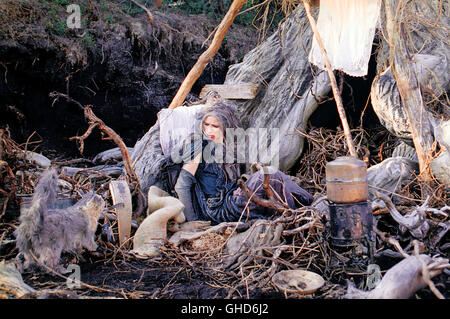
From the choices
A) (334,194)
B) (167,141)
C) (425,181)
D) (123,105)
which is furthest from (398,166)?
(123,105)

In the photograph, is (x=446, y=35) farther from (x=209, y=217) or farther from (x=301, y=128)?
(x=209, y=217)

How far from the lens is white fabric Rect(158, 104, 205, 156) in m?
4.30

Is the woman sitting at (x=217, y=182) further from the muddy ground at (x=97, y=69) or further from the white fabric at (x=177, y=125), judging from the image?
the muddy ground at (x=97, y=69)

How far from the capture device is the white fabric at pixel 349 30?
164 inches

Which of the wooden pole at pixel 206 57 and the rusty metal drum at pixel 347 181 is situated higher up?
the wooden pole at pixel 206 57

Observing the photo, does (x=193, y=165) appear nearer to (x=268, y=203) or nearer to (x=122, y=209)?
(x=122, y=209)

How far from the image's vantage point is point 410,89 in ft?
12.5

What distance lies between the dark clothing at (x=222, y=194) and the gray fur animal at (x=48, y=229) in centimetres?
118

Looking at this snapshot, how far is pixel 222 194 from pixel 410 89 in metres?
1.96

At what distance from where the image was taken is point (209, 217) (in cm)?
388

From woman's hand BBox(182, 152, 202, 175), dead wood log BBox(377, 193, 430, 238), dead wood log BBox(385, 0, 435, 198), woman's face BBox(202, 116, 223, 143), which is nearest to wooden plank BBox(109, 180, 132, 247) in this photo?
woman's hand BBox(182, 152, 202, 175)

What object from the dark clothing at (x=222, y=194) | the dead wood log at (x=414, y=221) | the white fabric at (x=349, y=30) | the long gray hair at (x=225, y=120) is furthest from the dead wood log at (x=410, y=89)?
the long gray hair at (x=225, y=120)

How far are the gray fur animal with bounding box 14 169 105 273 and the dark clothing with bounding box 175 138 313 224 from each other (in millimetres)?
1178

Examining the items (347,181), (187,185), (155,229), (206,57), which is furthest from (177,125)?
(347,181)
